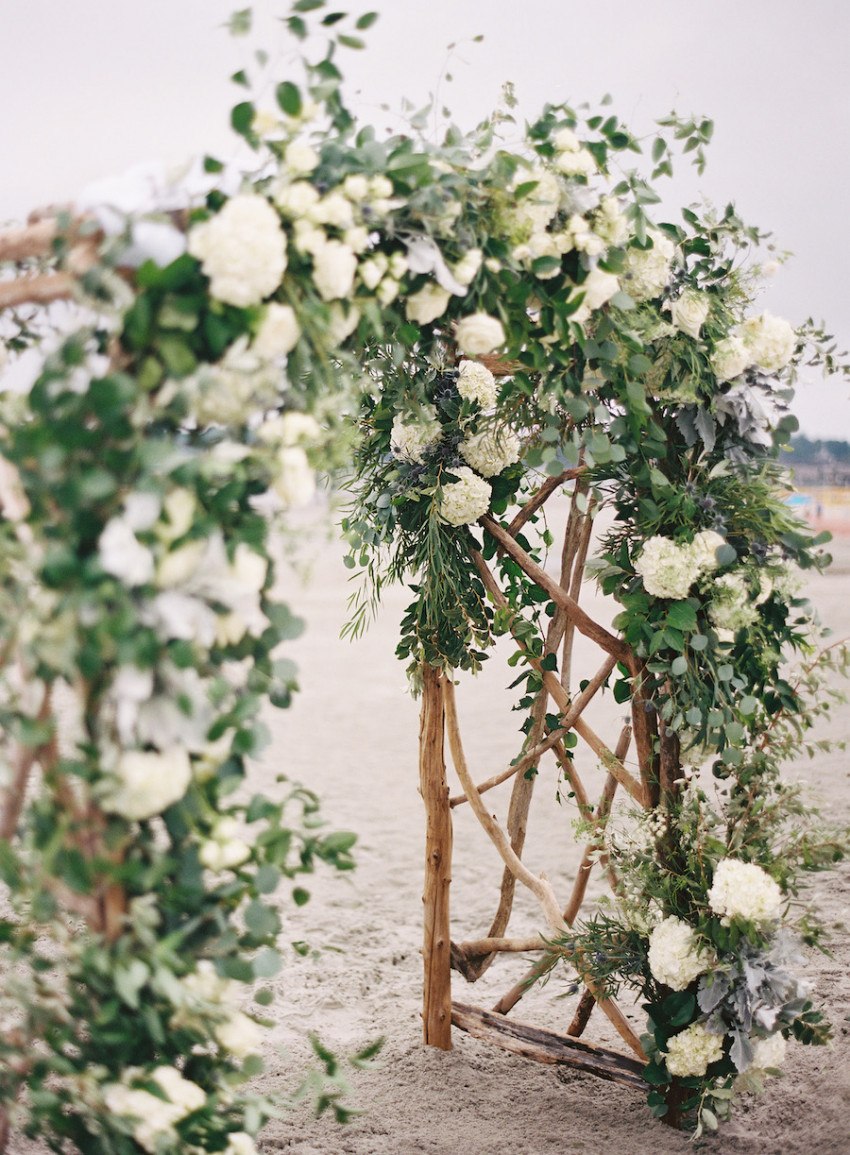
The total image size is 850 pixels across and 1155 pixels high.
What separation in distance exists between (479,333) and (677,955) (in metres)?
1.24

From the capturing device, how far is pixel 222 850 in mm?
1294

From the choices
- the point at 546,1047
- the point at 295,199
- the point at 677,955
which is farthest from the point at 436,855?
the point at 295,199

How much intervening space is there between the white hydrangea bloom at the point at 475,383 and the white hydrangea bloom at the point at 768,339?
0.55 m

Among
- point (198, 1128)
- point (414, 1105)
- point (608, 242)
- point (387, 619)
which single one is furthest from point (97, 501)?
point (387, 619)

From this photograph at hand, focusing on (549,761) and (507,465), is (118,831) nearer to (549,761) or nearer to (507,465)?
(507,465)

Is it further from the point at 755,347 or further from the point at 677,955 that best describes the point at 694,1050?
the point at 755,347

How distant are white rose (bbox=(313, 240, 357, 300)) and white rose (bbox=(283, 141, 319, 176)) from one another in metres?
0.10

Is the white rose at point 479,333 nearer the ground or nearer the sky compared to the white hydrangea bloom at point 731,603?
nearer the sky

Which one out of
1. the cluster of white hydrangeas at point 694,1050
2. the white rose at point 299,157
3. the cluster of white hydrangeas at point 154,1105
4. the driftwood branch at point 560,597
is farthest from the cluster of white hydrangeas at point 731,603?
the cluster of white hydrangeas at point 154,1105

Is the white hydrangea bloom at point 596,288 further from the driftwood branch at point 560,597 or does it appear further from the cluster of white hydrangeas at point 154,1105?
the cluster of white hydrangeas at point 154,1105

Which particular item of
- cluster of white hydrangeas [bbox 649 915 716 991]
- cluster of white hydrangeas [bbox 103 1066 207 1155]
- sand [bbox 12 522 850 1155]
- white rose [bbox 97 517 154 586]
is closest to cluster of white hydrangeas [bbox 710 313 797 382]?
sand [bbox 12 522 850 1155]

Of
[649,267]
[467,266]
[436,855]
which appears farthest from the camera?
[436,855]

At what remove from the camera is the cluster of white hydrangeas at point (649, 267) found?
5.96ft

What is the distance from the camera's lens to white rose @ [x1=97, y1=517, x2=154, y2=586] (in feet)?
3.58
